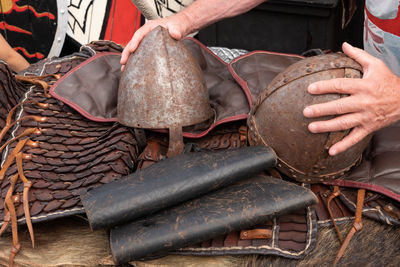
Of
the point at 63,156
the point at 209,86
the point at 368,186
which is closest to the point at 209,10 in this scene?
the point at 209,86

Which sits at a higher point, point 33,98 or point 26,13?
point 26,13

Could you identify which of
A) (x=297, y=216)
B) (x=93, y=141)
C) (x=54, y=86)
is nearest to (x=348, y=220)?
(x=297, y=216)

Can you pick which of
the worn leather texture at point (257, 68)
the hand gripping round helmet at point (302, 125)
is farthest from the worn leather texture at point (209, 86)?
the hand gripping round helmet at point (302, 125)

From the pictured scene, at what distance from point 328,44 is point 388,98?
1.85 meters

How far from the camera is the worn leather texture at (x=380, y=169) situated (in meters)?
1.30

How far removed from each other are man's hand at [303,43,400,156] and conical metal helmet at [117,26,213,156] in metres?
0.45

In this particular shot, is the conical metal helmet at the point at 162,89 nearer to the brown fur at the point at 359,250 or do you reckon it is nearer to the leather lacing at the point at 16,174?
the leather lacing at the point at 16,174

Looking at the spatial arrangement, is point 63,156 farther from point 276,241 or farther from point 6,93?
point 276,241

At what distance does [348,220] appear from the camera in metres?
1.29

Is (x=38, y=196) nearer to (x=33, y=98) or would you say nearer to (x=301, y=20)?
(x=33, y=98)

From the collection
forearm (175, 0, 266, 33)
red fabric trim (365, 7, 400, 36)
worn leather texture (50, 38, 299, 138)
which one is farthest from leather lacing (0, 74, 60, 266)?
red fabric trim (365, 7, 400, 36)

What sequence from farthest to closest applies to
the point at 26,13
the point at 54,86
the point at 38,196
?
the point at 26,13 < the point at 54,86 < the point at 38,196

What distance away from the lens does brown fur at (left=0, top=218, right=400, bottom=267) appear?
3.99 feet

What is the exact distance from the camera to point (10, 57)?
80.1 inches
